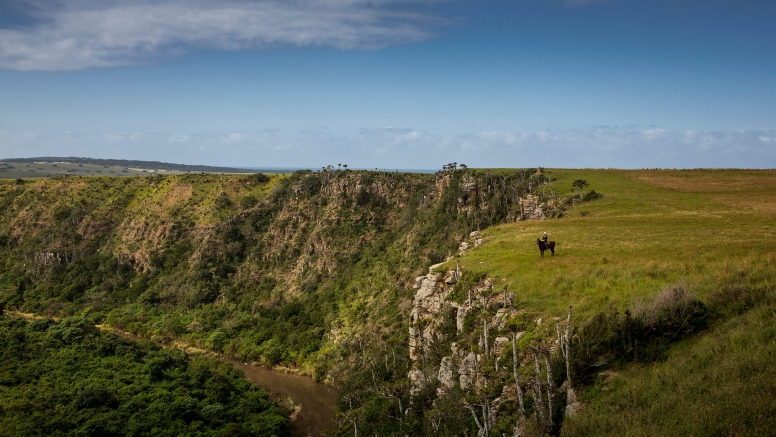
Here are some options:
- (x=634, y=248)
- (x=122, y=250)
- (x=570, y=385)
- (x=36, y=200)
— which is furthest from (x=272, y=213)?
(x=570, y=385)

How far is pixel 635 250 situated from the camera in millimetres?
30203

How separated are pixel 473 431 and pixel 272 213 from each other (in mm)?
82878

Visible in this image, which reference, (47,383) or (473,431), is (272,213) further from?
(473,431)

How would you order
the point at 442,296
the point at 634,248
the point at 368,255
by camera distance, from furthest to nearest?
the point at 368,255 → the point at 442,296 → the point at 634,248

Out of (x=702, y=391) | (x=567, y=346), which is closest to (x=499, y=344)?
(x=567, y=346)

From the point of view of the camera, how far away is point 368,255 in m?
75.0

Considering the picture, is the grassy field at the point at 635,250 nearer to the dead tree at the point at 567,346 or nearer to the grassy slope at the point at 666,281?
the grassy slope at the point at 666,281

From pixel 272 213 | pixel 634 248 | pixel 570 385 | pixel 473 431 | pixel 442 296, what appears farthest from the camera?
pixel 272 213

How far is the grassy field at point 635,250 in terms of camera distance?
2222cm

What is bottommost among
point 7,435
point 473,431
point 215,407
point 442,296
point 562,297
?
point 215,407

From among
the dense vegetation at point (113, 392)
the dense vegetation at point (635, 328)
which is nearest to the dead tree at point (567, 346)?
the dense vegetation at point (635, 328)

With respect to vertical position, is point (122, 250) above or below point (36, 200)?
below

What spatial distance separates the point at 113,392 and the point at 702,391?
154ft

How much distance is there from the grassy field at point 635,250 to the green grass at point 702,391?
425cm
